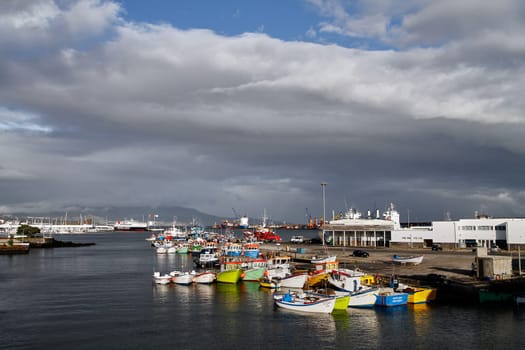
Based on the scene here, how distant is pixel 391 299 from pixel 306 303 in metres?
8.00

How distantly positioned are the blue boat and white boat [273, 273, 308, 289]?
1245 cm

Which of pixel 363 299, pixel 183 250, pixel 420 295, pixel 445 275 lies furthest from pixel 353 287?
pixel 183 250

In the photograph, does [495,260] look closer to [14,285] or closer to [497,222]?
[497,222]

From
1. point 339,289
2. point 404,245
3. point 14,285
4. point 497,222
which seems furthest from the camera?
point 404,245

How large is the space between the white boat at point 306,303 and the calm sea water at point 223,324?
105cm

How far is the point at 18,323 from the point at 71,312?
526 cm

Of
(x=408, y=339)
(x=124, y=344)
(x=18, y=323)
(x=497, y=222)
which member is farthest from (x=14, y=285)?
(x=497, y=222)

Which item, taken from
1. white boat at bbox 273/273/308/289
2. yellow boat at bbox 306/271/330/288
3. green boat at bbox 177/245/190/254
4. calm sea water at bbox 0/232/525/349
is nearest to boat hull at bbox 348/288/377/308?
calm sea water at bbox 0/232/525/349

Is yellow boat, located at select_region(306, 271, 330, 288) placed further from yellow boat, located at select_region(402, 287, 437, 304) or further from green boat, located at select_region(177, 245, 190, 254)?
green boat, located at select_region(177, 245, 190, 254)

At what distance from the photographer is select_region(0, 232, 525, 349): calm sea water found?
3494cm

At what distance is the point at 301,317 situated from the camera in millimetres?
43438

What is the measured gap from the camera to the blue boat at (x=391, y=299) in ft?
151

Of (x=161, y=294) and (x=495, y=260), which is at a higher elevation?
(x=495, y=260)

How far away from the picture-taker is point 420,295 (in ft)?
155
